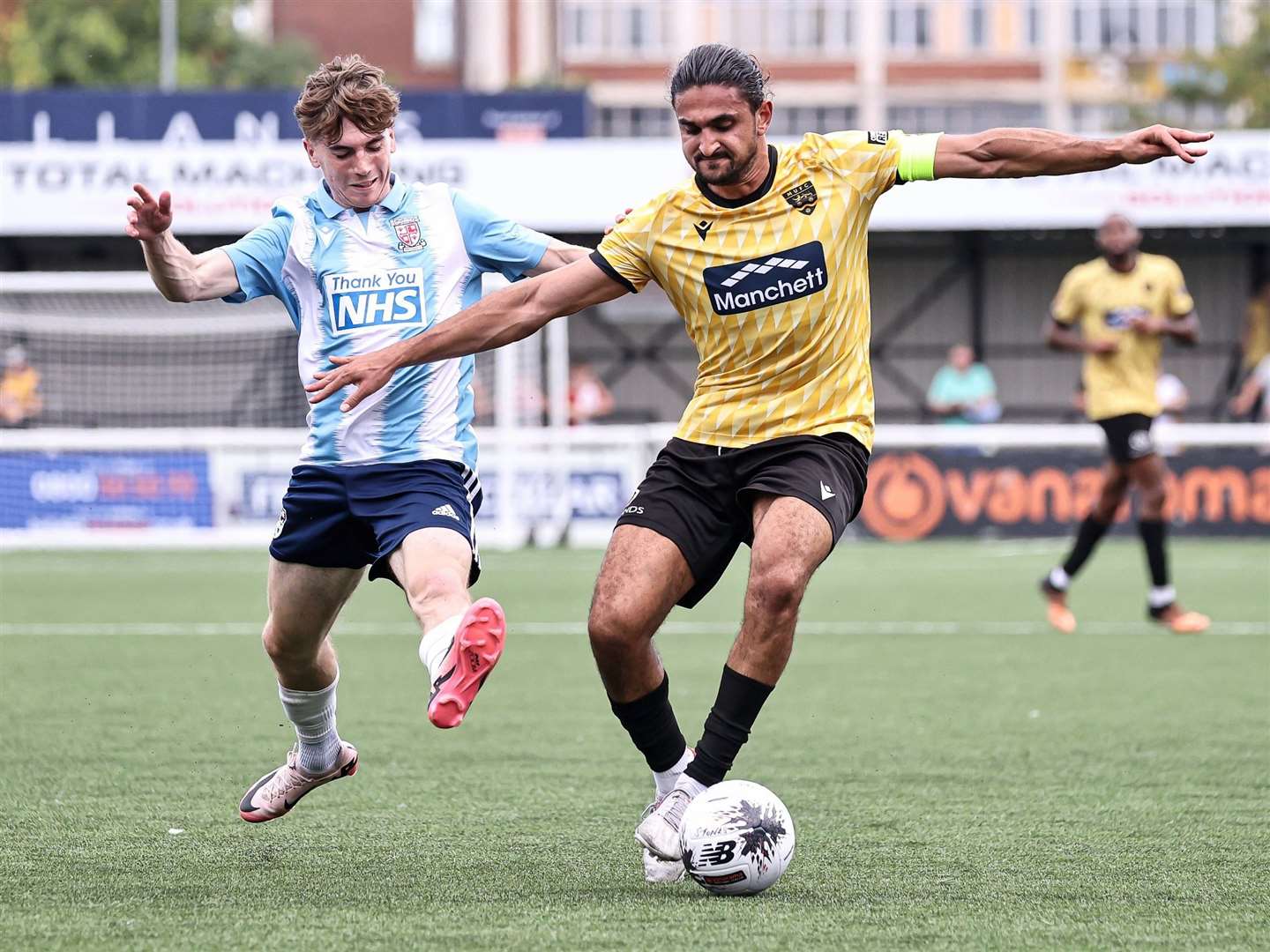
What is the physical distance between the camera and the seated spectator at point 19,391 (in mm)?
19625

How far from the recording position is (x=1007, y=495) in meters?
→ 19.9

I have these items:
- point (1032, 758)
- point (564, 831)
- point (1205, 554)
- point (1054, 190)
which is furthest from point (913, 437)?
point (564, 831)

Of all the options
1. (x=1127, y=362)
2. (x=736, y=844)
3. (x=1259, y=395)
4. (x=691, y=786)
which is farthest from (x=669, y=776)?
(x=1259, y=395)

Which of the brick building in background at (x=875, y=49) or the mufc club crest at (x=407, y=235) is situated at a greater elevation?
the brick building in background at (x=875, y=49)

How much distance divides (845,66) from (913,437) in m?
39.4

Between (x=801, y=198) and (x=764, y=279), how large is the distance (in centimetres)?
25

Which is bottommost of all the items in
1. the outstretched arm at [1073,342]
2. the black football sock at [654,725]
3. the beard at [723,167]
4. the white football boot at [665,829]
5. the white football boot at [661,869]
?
the white football boot at [661,869]

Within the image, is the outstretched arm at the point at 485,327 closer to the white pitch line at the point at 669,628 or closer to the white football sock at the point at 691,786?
the white football sock at the point at 691,786

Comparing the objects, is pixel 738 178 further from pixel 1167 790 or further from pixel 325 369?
pixel 1167 790

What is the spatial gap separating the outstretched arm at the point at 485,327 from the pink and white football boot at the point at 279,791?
1.23 m

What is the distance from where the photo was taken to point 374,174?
17.7 ft

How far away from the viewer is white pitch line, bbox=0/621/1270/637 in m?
11.4

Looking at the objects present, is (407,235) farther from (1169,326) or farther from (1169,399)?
(1169,399)

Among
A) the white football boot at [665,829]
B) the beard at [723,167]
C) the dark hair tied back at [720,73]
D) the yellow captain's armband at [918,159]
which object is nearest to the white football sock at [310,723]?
the white football boot at [665,829]
